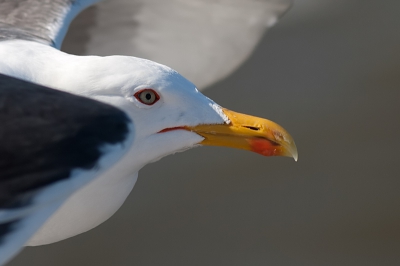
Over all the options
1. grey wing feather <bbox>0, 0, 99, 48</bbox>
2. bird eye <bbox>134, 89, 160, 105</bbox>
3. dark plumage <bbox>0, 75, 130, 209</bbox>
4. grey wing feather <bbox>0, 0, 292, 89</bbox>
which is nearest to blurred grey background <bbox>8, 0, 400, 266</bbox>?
grey wing feather <bbox>0, 0, 292, 89</bbox>

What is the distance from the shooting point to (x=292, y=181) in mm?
3176

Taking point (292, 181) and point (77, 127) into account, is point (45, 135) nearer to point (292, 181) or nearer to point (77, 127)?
point (77, 127)

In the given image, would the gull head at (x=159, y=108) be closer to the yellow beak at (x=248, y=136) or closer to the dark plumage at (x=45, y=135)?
the yellow beak at (x=248, y=136)

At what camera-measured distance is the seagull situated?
103 cm

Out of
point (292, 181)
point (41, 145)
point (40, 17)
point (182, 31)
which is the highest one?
point (182, 31)

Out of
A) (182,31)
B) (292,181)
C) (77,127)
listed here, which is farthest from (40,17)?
(292,181)

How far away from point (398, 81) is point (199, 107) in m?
2.30

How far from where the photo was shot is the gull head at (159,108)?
4.45 feet

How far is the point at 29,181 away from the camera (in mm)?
1027

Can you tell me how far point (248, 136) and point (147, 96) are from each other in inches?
8.3

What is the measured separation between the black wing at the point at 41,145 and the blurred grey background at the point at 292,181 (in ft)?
5.93

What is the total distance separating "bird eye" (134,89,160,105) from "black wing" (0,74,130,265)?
0.14m

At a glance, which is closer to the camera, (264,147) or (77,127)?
(77,127)

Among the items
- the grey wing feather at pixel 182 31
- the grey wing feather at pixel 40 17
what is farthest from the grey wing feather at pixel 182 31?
the grey wing feather at pixel 40 17
